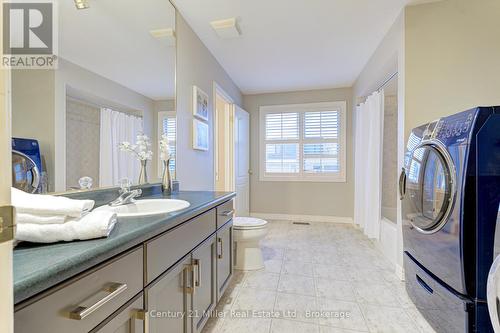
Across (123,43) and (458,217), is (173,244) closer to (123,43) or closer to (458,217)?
(123,43)

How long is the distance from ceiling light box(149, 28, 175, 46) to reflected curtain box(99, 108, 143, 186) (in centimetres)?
69

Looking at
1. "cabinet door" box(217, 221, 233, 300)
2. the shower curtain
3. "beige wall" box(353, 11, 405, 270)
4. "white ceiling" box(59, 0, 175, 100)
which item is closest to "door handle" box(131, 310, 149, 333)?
"cabinet door" box(217, 221, 233, 300)

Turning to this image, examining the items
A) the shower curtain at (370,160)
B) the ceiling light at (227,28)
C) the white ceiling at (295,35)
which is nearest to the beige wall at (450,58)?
the white ceiling at (295,35)

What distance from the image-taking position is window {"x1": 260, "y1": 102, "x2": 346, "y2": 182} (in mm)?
4223

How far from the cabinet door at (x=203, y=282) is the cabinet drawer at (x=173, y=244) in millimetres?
75

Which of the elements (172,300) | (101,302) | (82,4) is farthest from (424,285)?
(82,4)

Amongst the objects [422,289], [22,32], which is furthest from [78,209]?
[422,289]

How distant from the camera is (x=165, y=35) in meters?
1.90

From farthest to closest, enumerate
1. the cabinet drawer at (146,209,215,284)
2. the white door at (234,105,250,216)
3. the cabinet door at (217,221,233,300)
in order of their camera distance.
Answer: the white door at (234,105,250,216) → the cabinet door at (217,221,233,300) → the cabinet drawer at (146,209,215,284)

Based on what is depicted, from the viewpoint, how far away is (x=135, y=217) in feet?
3.34

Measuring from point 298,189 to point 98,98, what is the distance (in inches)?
143

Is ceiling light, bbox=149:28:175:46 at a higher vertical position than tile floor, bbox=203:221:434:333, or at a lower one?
higher

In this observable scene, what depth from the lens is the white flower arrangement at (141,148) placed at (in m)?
1.57

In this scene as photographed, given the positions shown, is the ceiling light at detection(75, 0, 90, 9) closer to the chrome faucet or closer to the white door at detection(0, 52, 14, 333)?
the chrome faucet
